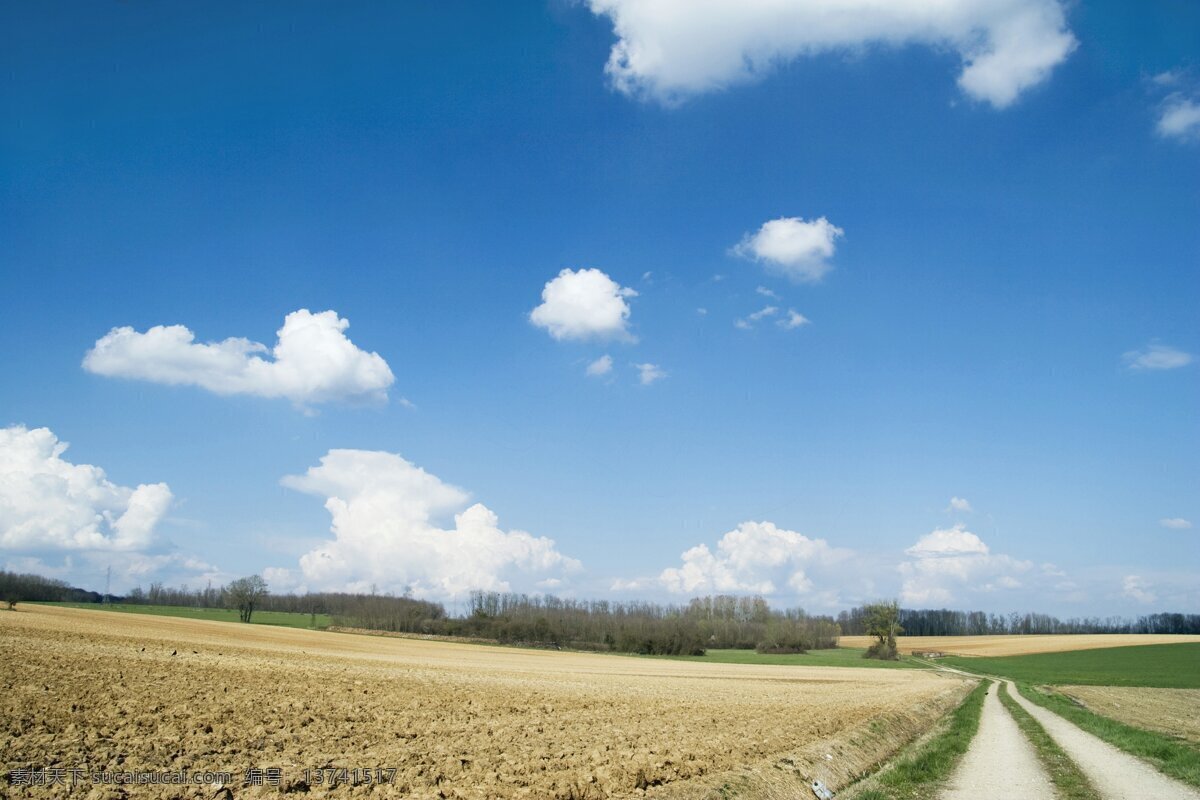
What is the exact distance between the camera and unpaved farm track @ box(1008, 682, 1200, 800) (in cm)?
1498

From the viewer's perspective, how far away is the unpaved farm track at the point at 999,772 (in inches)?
585

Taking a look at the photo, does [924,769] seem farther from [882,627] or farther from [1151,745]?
[882,627]

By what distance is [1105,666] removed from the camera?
322 ft

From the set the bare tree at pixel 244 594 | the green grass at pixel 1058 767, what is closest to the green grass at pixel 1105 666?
the green grass at pixel 1058 767

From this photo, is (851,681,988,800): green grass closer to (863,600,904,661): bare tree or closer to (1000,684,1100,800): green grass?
(1000,684,1100,800): green grass

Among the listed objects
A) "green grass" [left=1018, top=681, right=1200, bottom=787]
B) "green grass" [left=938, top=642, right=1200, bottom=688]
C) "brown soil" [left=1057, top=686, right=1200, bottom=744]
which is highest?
"green grass" [left=1018, top=681, right=1200, bottom=787]

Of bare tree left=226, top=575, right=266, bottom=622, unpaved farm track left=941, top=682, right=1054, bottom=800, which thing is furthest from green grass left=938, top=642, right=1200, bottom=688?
bare tree left=226, top=575, right=266, bottom=622

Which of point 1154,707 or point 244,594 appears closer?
point 1154,707

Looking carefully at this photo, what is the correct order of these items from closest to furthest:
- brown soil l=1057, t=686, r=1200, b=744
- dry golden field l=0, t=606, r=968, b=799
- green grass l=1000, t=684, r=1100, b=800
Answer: dry golden field l=0, t=606, r=968, b=799
green grass l=1000, t=684, r=1100, b=800
brown soil l=1057, t=686, r=1200, b=744

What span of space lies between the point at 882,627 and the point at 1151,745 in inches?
4796

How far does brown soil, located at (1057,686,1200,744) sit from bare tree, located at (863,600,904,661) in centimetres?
6758

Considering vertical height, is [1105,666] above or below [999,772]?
below

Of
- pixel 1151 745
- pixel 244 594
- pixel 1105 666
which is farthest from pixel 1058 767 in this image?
pixel 244 594

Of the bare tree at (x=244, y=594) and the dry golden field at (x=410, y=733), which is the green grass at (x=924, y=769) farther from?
the bare tree at (x=244, y=594)
